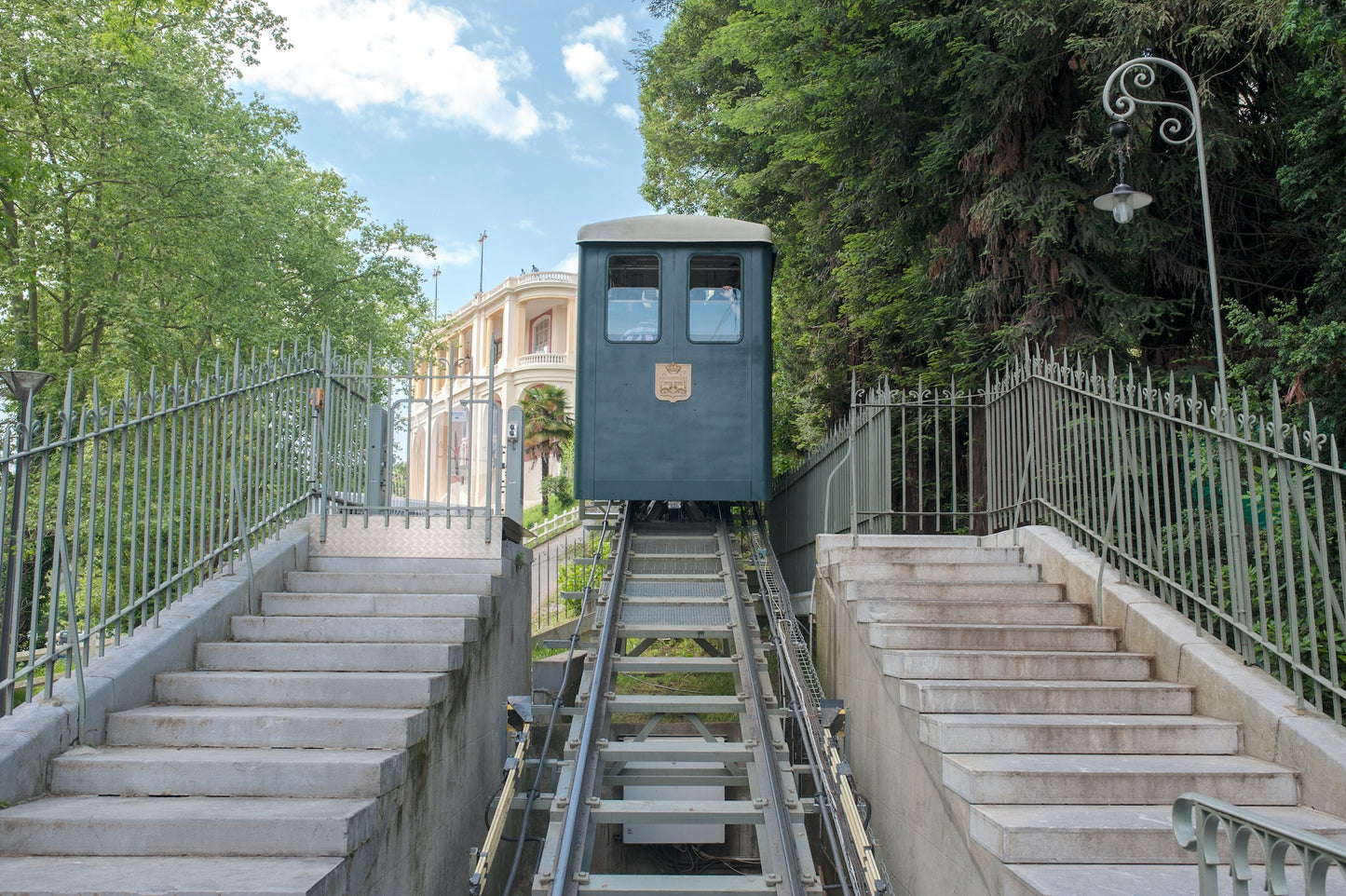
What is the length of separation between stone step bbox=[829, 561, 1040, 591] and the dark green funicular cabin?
87.3 inches

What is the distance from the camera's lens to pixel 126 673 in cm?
503

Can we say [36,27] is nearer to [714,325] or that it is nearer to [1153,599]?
[714,325]

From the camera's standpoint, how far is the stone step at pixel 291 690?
527cm

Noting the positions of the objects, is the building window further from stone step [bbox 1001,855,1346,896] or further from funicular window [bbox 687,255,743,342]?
stone step [bbox 1001,855,1346,896]

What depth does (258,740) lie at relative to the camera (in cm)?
489

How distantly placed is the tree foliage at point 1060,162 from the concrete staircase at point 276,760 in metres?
6.82

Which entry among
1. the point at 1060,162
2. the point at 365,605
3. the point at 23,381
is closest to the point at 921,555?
the point at 365,605

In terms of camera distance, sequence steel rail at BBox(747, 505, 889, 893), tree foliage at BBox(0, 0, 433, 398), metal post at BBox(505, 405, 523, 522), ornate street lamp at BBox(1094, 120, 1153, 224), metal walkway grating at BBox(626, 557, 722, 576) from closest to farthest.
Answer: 1. steel rail at BBox(747, 505, 889, 893)
2. ornate street lamp at BBox(1094, 120, 1153, 224)
3. metal post at BBox(505, 405, 523, 522)
4. metal walkway grating at BBox(626, 557, 722, 576)
5. tree foliage at BBox(0, 0, 433, 398)

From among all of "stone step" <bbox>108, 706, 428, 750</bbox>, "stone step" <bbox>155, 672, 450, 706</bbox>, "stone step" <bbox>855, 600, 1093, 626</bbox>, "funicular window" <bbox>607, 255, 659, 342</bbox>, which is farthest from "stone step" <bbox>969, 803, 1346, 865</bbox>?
"funicular window" <bbox>607, 255, 659, 342</bbox>

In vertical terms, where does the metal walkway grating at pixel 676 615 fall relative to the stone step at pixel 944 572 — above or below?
below

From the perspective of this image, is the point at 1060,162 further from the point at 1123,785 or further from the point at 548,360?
the point at 548,360

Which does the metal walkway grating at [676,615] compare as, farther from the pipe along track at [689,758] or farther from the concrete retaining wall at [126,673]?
the concrete retaining wall at [126,673]

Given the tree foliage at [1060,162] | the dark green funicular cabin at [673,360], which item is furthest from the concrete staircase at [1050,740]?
the tree foliage at [1060,162]

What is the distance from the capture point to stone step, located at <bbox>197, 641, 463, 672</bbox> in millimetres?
5676
